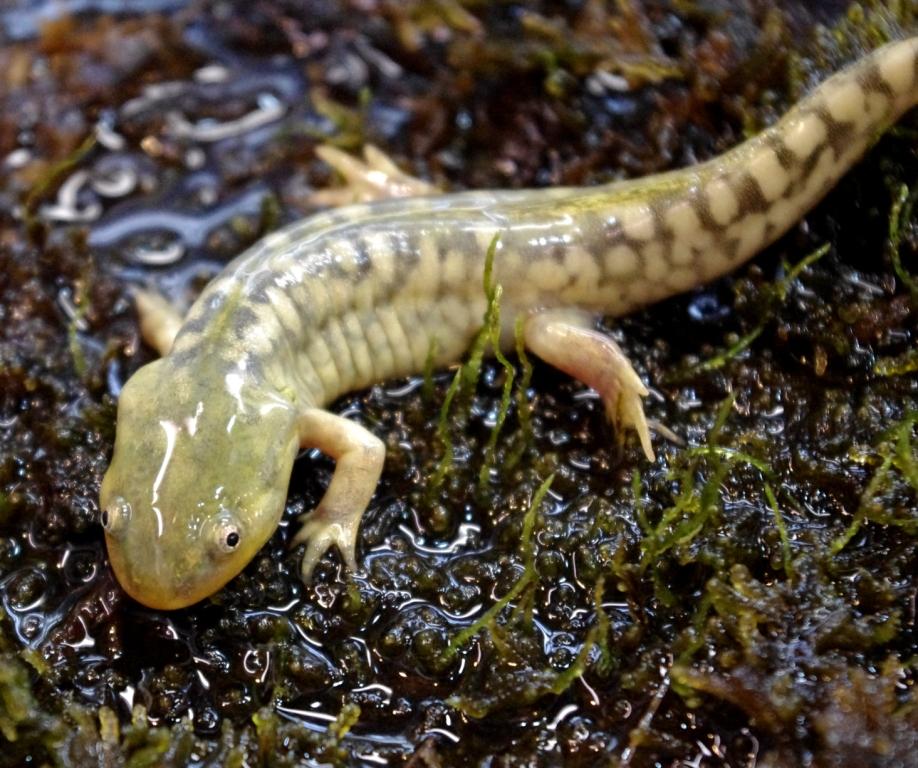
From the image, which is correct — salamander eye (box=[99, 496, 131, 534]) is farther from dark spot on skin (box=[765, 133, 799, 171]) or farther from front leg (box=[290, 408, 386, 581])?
dark spot on skin (box=[765, 133, 799, 171])

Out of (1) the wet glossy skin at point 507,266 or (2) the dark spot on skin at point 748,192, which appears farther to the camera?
(2) the dark spot on skin at point 748,192

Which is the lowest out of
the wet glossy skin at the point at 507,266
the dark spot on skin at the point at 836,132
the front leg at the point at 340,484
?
the front leg at the point at 340,484

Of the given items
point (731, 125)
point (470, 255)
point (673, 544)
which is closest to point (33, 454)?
point (470, 255)

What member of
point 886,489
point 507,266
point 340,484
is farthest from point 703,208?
point 340,484

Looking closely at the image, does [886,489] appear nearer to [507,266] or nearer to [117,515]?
[507,266]

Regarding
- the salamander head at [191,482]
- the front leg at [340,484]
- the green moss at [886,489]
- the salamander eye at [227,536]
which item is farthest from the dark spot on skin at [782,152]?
the salamander eye at [227,536]

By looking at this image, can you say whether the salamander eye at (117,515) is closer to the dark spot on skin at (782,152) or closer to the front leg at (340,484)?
the front leg at (340,484)
